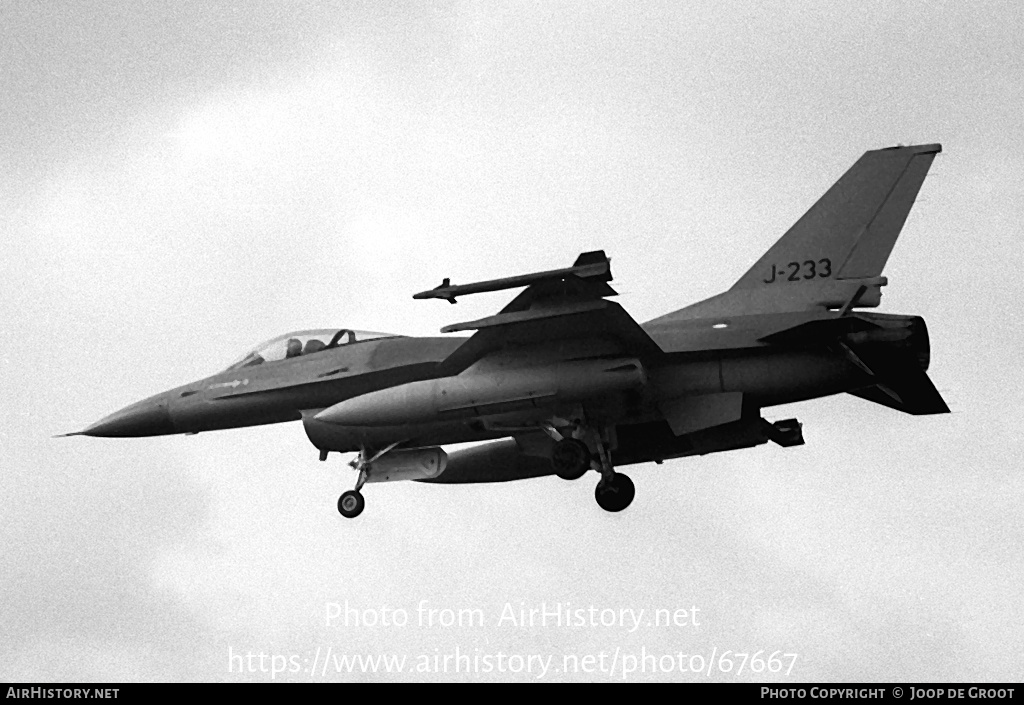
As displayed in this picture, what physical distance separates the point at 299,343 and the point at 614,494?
472 cm

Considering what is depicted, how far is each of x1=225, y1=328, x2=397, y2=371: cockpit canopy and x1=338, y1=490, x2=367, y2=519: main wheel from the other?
1984 mm

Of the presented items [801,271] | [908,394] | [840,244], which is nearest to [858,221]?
[840,244]

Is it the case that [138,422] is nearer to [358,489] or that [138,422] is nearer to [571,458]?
[358,489]

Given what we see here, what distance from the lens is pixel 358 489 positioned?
19.5 m

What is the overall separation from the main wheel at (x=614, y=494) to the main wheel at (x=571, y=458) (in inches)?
37.8

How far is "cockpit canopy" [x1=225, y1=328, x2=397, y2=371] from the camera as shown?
65.1ft

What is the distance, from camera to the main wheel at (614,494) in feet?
62.8

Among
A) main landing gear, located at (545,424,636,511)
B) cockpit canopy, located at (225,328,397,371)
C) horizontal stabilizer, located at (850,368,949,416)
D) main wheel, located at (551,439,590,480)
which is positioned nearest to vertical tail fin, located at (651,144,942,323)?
horizontal stabilizer, located at (850,368,949,416)

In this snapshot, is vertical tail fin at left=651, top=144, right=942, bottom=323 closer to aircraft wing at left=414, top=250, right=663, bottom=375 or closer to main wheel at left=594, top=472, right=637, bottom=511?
aircraft wing at left=414, top=250, right=663, bottom=375

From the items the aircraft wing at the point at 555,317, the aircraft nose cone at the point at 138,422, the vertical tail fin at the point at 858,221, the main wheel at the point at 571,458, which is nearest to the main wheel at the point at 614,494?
the main wheel at the point at 571,458

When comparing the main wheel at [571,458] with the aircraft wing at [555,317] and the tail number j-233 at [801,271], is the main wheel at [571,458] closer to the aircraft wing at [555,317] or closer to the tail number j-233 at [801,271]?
the aircraft wing at [555,317]
